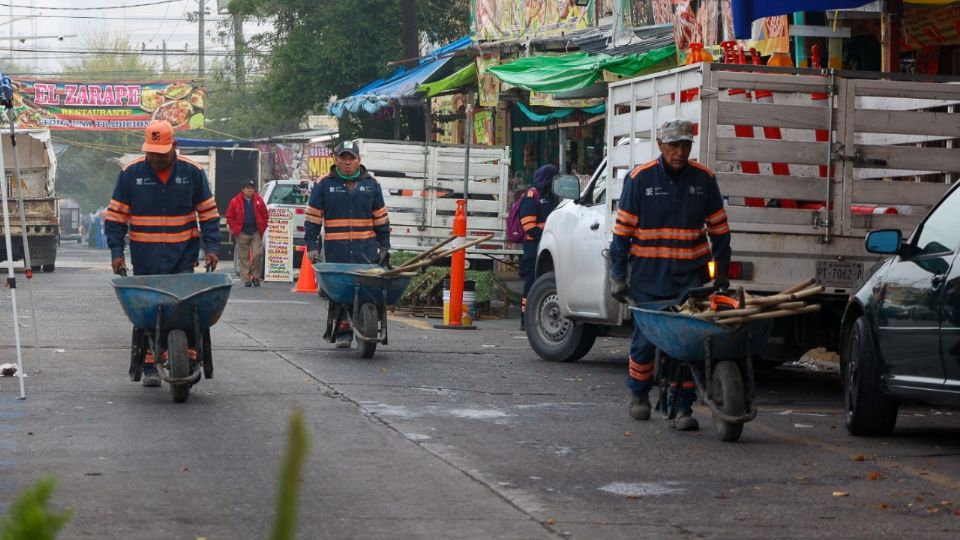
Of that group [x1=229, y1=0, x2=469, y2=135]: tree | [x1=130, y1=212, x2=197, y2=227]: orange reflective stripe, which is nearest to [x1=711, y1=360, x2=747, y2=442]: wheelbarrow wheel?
[x1=130, y1=212, x2=197, y2=227]: orange reflective stripe

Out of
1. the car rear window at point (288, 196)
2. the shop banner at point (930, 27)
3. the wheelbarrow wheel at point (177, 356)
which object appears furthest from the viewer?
the car rear window at point (288, 196)

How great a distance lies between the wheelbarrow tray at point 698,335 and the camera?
848 centimetres

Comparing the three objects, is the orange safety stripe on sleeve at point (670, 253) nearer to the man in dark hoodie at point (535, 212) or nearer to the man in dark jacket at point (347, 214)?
the man in dark jacket at point (347, 214)

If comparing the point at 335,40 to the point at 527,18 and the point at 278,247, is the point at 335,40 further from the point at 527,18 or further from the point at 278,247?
the point at 527,18

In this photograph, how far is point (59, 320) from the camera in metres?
17.3

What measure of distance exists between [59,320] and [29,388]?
708 centimetres

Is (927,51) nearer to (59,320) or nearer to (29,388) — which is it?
(29,388)

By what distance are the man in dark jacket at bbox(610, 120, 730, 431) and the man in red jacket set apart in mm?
18431

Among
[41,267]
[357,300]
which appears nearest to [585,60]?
[357,300]

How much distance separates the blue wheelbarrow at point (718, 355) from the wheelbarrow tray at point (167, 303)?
9.30ft

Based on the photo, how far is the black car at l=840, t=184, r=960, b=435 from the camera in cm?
789

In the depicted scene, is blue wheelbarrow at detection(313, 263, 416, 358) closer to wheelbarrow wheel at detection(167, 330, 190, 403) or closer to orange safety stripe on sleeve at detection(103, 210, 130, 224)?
orange safety stripe on sleeve at detection(103, 210, 130, 224)

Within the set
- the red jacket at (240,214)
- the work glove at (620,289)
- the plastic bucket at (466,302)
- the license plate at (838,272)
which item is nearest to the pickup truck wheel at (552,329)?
the license plate at (838,272)

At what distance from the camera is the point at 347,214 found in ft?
45.3
